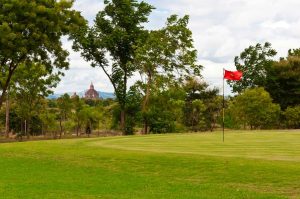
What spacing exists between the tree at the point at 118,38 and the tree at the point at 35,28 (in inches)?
437

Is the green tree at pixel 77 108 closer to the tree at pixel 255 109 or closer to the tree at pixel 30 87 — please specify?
the tree at pixel 30 87

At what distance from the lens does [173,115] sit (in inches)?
2250

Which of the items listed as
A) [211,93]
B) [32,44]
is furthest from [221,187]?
[211,93]

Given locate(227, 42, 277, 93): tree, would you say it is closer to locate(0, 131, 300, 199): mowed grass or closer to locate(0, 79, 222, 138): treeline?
locate(0, 79, 222, 138): treeline

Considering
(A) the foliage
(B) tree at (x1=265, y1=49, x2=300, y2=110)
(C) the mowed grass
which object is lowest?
(C) the mowed grass

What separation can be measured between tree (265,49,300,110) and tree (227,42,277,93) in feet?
A: 7.05

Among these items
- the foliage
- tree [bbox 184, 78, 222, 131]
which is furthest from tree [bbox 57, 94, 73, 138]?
the foliage

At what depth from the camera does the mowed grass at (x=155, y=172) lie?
14539mm

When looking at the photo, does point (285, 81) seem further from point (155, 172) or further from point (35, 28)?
point (155, 172)

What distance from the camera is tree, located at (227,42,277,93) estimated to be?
75.9 metres

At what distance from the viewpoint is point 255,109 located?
204 ft

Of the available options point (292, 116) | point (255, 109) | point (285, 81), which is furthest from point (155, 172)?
point (285, 81)

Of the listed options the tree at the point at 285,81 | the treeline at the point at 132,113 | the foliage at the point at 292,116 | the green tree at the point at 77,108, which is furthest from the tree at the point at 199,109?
the green tree at the point at 77,108

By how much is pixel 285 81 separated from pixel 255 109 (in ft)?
44.1
